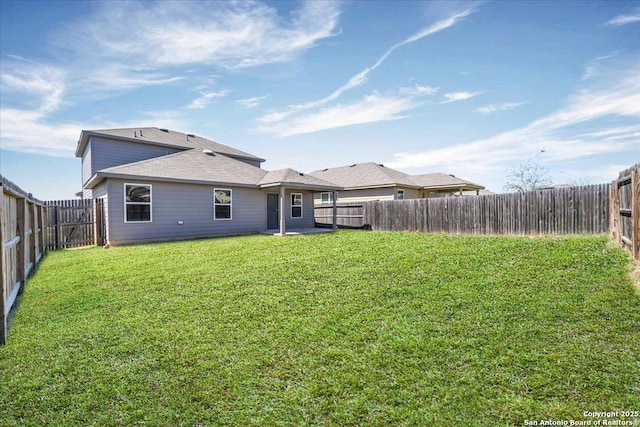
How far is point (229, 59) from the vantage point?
1073 centimetres

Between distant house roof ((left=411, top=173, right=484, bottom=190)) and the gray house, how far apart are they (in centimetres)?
1061

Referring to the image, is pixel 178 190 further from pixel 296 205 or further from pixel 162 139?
pixel 162 139

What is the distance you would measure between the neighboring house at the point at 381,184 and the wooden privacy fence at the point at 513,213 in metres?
7.05

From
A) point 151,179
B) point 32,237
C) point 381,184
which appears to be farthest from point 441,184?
point 32,237

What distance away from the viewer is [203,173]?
14.7 metres

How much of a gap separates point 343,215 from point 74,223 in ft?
42.9

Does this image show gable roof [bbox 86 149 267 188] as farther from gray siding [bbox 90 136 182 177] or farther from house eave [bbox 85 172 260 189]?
gray siding [bbox 90 136 182 177]

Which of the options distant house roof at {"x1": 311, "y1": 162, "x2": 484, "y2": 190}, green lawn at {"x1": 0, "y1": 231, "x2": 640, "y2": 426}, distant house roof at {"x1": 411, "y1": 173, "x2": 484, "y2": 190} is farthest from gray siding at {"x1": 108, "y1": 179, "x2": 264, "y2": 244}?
distant house roof at {"x1": 411, "y1": 173, "x2": 484, "y2": 190}

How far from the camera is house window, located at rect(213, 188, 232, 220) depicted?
1476 cm

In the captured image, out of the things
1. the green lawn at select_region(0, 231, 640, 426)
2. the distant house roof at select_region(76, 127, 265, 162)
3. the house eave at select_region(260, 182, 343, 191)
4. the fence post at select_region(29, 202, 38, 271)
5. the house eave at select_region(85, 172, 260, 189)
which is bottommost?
the green lawn at select_region(0, 231, 640, 426)

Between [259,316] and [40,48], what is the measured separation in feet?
39.7

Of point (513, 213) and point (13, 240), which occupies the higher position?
point (513, 213)

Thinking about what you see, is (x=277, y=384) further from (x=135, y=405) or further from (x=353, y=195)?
(x=353, y=195)

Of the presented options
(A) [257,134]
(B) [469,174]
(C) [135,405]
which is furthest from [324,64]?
(B) [469,174]
